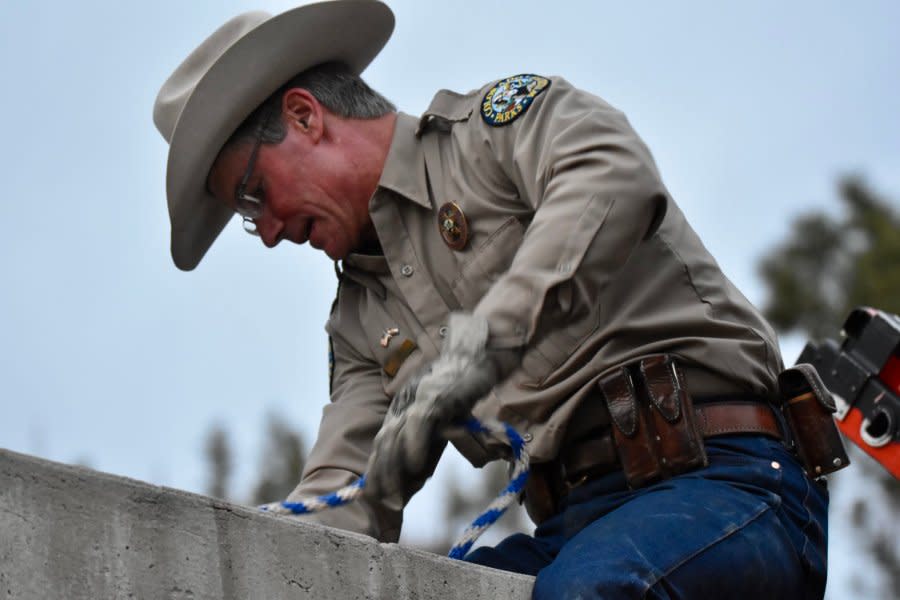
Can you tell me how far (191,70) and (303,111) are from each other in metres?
0.37

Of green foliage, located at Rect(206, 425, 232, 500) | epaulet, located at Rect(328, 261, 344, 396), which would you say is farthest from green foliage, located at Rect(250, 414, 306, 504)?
epaulet, located at Rect(328, 261, 344, 396)

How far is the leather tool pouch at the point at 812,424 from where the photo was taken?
2666mm

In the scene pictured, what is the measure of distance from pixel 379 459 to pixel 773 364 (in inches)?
39.2

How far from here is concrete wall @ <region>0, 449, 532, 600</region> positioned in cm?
175

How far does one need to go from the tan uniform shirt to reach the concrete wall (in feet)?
1.45

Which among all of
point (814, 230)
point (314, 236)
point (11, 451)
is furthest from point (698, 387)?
point (814, 230)

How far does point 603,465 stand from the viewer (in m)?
2.64

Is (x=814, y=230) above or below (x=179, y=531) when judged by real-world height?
below

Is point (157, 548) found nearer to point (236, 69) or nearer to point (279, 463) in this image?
point (236, 69)

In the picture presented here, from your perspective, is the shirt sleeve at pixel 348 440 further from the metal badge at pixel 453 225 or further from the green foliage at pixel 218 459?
the green foliage at pixel 218 459

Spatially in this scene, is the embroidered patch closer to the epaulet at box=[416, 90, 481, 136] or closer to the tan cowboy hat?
the epaulet at box=[416, 90, 481, 136]

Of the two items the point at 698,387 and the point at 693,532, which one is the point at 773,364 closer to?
the point at 698,387

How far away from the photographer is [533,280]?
2242 millimetres

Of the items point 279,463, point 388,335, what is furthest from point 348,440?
point 279,463
